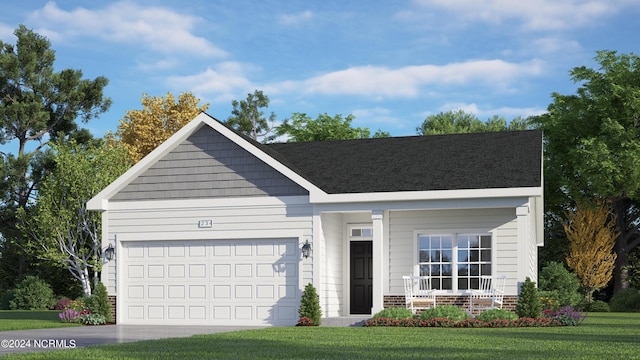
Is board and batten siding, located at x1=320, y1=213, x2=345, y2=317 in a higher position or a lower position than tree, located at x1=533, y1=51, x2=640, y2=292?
lower

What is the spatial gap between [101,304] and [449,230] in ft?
32.3

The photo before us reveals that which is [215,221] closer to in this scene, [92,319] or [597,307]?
[92,319]

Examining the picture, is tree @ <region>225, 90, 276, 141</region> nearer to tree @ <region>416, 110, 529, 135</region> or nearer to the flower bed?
tree @ <region>416, 110, 529, 135</region>

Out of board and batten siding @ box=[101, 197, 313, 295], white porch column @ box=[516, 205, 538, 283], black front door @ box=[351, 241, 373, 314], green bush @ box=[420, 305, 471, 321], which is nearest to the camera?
green bush @ box=[420, 305, 471, 321]

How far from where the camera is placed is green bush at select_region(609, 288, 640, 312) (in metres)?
35.5

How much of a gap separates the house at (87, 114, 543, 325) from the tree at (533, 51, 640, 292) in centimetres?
1611

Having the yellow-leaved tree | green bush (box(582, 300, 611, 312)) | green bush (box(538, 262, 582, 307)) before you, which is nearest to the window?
green bush (box(538, 262, 582, 307))

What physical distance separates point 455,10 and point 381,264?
16750mm

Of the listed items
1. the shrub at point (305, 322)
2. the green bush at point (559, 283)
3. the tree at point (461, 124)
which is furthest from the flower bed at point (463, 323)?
the tree at point (461, 124)

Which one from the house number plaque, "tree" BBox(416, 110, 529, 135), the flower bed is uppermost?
"tree" BBox(416, 110, 529, 135)

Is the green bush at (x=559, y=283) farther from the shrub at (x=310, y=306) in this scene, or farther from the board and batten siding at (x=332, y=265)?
the shrub at (x=310, y=306)

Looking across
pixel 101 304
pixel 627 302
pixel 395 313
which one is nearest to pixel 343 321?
pixel 395 313

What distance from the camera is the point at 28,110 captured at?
4269 centimetres

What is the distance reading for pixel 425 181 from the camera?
22.5 m
